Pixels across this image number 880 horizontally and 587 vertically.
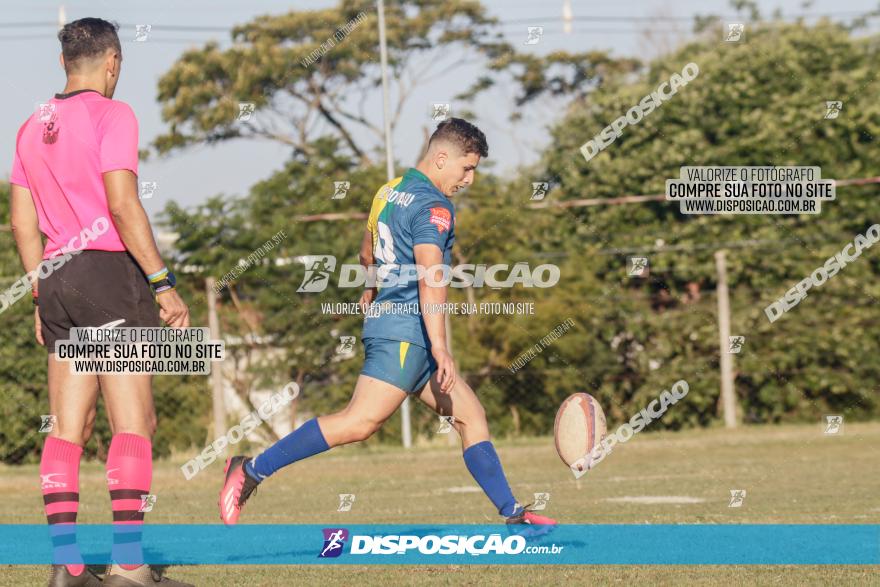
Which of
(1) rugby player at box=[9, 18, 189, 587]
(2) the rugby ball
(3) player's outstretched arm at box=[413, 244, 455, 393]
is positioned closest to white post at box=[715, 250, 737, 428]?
(2) the rugby ball

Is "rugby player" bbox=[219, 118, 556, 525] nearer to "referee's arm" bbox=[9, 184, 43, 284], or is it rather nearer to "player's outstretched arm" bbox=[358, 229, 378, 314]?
"player's outstretched arm" bbox=[358, 229, 378, 314]

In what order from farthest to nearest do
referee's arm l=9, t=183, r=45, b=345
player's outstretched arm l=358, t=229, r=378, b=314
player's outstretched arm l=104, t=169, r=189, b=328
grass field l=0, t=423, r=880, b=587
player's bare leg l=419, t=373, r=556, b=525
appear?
player's outstretched arm l=358, t=229, r=378, b=314
player's bare leg l=419, t=373, r=556, b=525
grass field l=0, t=423, r=880, b=587
referee's arm l=9, t=183, r=45, b=345
player's outstretched arm l=104, t=169, r=189, b=328

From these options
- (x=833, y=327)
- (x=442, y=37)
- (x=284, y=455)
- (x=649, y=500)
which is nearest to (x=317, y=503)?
(x=649, y=500)

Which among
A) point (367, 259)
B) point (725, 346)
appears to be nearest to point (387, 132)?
point (725, 346)

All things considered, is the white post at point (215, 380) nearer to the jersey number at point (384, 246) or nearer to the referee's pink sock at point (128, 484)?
the jersey number at point (384, 246)

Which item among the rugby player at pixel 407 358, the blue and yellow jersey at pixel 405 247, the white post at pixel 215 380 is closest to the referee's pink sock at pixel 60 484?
the rugby player at pixel 407 358

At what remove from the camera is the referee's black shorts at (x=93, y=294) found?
548cm

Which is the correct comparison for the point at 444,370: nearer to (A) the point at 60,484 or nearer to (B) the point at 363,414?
(B) the point at 363,414

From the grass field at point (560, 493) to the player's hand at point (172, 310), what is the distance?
126 centimetres

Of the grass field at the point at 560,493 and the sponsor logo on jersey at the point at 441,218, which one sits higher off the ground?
the sponsor logo on jersey at the point at 441,218

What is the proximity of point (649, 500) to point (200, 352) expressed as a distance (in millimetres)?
7704

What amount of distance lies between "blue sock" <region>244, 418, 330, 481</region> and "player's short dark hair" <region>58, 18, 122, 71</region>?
2047mm

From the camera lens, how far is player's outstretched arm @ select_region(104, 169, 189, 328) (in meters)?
5.43

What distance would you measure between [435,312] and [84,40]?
2016 millimetres
